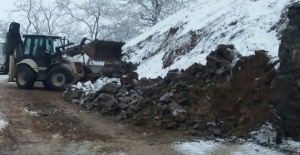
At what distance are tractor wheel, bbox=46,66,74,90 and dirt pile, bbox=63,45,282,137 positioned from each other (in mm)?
4818

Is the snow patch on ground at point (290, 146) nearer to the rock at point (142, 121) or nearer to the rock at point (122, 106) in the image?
the rock at point (142, 121)

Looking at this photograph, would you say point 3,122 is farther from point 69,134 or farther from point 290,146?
point 290,146

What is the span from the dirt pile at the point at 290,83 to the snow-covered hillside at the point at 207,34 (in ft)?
7.35

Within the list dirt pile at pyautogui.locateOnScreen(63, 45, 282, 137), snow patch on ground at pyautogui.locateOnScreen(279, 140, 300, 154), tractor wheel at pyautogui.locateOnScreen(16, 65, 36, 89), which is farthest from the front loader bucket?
snow patch on ground at pyautogui.locateOnScreen(279, 140, 300, 154)

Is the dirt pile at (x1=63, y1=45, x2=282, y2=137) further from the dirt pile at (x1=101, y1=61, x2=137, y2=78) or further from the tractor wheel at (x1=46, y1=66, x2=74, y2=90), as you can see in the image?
the tractor wheel at (x1=46, y1=66, x2=74, y2=90)

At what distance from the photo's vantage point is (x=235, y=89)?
11539mm

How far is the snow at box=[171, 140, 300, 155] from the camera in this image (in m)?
9.11

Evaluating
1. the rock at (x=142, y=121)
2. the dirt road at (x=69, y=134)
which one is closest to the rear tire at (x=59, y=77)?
the dirt road at (x=69, y=134)

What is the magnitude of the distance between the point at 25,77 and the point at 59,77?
4.70 feet

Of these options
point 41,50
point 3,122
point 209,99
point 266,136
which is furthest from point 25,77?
point 266,136

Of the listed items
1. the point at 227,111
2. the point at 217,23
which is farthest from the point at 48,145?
the point at 217,23

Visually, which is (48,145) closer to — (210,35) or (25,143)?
(25,143)

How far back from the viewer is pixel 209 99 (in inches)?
460

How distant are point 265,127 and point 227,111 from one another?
1260 mm
